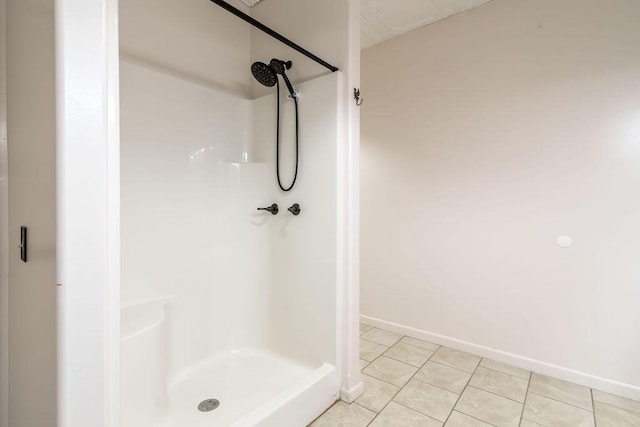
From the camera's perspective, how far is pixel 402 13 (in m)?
2.44

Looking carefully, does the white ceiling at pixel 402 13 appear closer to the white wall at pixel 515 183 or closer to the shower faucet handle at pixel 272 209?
the white wall at pixel 515 183

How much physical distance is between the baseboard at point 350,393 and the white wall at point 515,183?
1.06 m

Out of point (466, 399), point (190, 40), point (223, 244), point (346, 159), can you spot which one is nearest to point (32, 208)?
point (223, 244)

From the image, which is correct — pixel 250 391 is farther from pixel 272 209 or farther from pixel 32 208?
pixel 32 208

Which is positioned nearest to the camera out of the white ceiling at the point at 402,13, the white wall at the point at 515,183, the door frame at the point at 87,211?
the door frame at the point at 87,211

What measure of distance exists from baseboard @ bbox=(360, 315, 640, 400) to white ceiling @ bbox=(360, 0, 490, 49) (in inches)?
105

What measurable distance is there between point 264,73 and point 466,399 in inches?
92.7

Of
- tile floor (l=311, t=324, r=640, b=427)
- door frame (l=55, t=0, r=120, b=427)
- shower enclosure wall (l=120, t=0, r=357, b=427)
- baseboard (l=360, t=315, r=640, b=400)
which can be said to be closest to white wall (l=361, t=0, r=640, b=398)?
baseboard (l=360, t=315, r=640, b=400)

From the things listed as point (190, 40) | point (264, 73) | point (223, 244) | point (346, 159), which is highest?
point (190, 40)

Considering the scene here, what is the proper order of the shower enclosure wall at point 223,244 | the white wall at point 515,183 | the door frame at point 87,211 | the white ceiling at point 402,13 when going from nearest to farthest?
the door frame at point 87,211 → the shower enclosure wall at point 223,244 → the white wall at point 515,183 → the white ceiling at point 402,13

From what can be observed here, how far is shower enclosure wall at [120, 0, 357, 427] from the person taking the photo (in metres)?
1.66

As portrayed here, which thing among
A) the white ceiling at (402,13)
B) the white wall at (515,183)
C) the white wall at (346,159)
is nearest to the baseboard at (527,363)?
the white wall at (515,183)

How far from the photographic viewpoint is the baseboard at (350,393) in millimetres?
1821

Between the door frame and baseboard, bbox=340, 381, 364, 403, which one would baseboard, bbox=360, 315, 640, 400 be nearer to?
baseboard, bbox=340, 381, 364, 403
